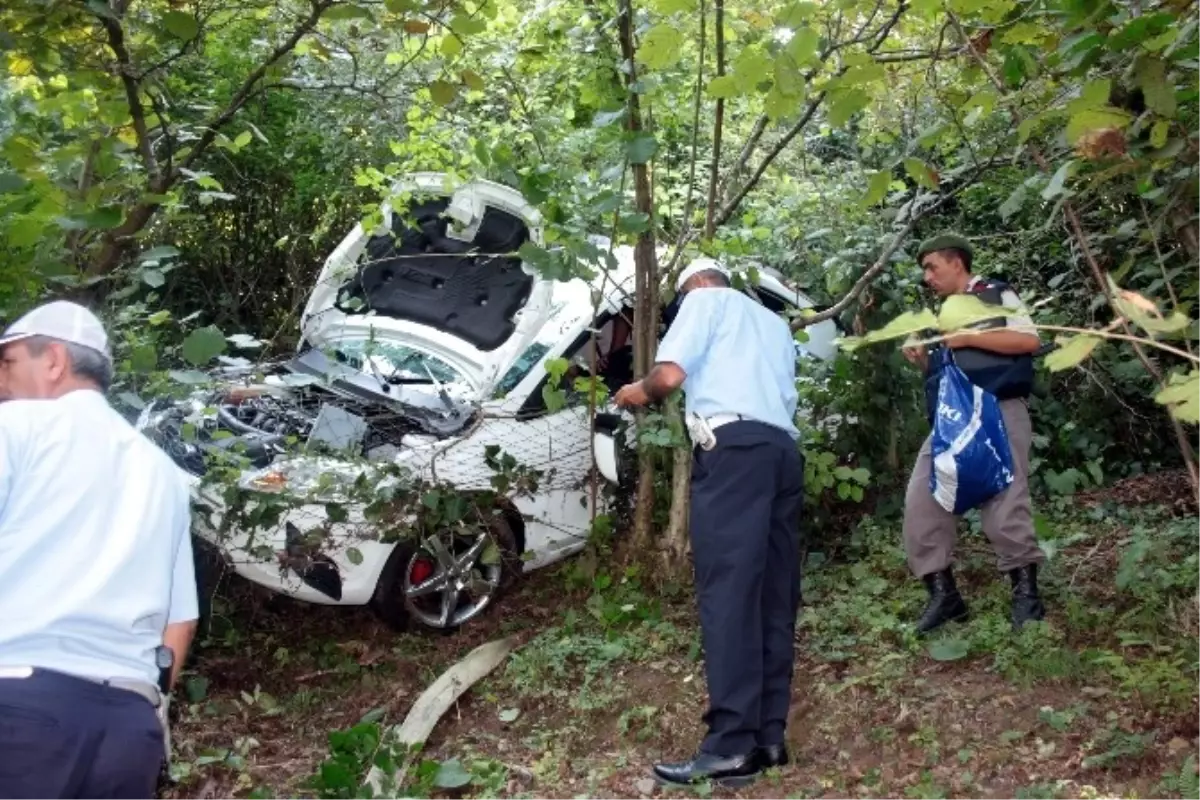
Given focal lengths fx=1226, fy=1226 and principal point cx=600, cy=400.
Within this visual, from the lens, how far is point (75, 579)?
94.7 inches

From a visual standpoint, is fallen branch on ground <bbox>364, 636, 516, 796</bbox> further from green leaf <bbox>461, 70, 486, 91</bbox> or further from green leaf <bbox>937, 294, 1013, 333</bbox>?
green leaf <bbox>937, 294, 1013, 333</bbox>

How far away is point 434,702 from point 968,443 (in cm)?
235

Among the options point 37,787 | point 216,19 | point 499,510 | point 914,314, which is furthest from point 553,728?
point 216,19

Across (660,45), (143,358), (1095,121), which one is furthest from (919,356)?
(143,358)

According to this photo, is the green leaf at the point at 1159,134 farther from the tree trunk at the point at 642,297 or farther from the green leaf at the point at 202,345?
the green leaf at the point at 202,345

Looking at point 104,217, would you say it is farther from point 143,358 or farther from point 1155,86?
point 1155,86

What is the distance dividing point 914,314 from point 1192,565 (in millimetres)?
4275

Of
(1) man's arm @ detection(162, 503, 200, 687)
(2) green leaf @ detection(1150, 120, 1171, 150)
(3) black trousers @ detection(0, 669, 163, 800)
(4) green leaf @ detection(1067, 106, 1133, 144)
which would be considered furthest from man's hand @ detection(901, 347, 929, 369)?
(3) black trousers @ detection(0, 669, 163, 800)

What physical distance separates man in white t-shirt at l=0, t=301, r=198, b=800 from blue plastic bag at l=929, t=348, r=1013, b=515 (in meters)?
3.07

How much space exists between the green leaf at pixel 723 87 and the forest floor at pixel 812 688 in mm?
2283

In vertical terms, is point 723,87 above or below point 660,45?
below

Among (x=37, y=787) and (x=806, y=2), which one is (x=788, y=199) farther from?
(x=37, y=787)

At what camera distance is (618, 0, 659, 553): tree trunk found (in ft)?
17.5

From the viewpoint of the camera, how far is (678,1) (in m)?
4.61
